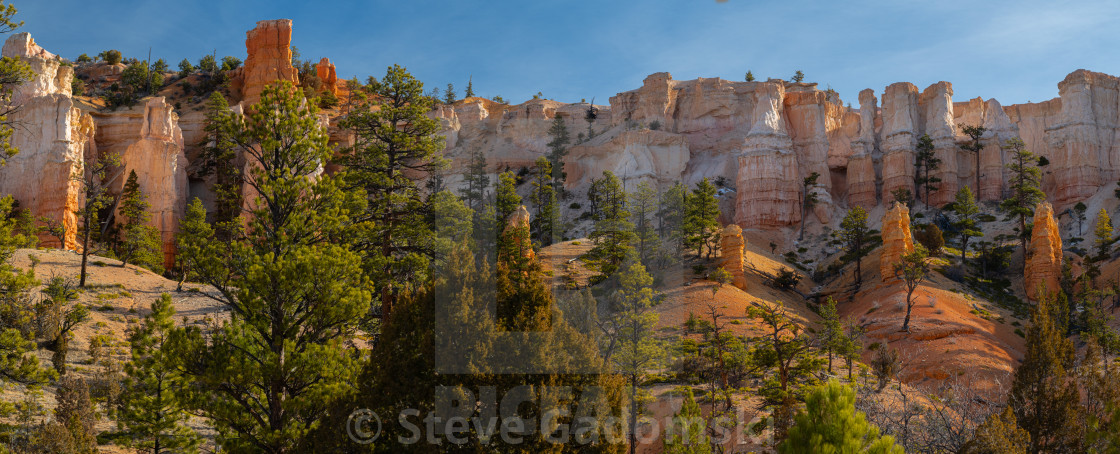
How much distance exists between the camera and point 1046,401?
23016 millimetres

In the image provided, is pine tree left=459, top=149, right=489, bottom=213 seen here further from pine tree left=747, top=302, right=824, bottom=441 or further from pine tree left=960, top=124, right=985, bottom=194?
pine tree left=960, top=124, right=985, bottom=194

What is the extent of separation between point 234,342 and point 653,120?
75830 millimetres

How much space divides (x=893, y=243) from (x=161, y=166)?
5685 centimetres

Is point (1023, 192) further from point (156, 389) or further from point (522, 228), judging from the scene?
point (156, 389)

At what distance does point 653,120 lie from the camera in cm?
8994

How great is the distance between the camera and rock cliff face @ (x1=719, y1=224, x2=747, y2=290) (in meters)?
51.6

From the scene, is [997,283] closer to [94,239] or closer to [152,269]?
[152,269]

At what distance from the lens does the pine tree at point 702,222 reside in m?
57.2

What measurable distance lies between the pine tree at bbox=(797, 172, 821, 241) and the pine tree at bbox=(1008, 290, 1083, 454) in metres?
47.8

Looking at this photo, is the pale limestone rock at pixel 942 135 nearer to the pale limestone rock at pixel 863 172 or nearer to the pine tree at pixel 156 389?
the pale limestone rock at pixel 863 172

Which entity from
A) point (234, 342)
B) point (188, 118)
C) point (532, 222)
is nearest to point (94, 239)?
point (188, 118)

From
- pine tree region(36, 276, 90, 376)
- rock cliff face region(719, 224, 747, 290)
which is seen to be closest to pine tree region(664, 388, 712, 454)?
pine tree region(36, 276, 90, 376)

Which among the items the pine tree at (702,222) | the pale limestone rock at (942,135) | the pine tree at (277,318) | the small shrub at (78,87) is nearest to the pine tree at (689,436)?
the pine tree at (277,318)

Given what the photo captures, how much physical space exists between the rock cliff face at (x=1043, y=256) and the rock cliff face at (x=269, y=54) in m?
69.1
